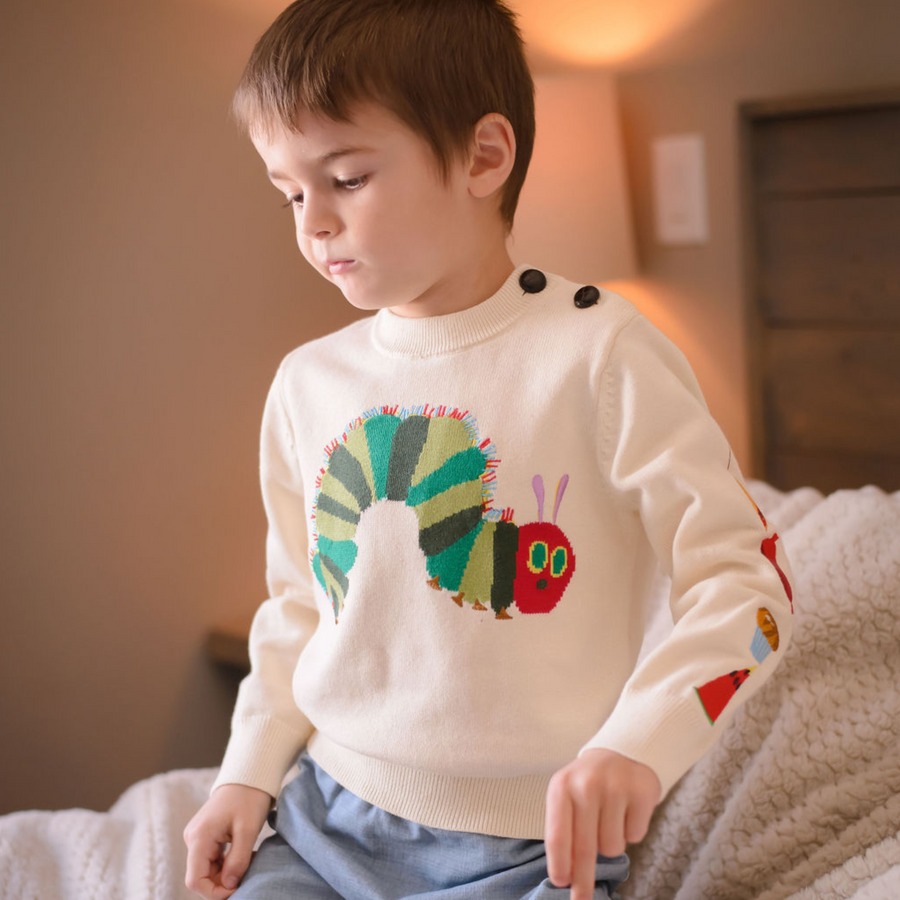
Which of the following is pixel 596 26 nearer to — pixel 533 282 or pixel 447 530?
pixel 533 282

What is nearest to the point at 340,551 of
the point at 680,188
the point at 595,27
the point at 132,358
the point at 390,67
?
the point at 390,67

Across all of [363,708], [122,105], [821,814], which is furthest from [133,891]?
[122,105]

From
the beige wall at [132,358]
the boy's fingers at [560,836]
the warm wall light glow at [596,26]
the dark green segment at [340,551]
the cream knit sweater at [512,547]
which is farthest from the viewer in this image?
the warm wall light glow at [596,26]

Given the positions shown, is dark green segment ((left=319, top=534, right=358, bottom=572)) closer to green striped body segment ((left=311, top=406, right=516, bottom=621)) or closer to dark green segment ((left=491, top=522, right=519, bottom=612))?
green striped body segment ((left=311, top=406, right=516, bottom=621))

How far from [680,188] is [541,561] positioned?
1592mm

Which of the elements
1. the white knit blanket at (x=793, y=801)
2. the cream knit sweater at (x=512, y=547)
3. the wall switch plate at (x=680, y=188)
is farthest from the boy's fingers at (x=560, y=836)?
the wall switch plate at (x=680, y=188)

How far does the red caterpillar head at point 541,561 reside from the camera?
74 cm

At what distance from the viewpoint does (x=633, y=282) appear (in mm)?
2244

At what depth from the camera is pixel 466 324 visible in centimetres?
80

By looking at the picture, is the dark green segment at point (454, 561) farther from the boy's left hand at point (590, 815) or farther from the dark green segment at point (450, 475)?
the boy's left hand at point (590, 815)

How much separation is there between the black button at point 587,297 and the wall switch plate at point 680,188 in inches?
57.4

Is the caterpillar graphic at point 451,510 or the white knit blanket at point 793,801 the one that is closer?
the caterpillar graphic at point 451,510

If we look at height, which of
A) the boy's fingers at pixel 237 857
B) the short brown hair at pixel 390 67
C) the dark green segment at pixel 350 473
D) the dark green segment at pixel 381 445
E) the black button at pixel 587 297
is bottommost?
the boy's fingers at pixel 237 857

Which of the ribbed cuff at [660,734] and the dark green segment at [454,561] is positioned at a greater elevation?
the dark green segment at [454,561]
